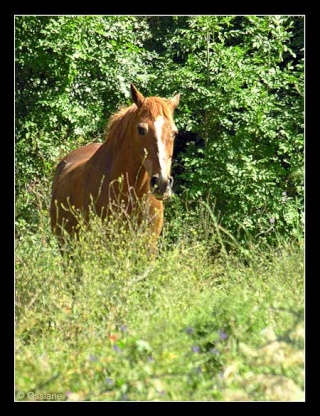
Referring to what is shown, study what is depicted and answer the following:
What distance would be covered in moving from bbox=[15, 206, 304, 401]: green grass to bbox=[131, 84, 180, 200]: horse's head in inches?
29.6

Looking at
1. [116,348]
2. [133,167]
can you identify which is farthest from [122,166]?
[116,348]

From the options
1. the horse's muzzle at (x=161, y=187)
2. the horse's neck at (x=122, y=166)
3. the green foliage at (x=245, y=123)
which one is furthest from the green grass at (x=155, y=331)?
the green foliage at (x=245, y=123)

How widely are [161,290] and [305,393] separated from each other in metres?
1.49

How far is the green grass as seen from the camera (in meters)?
5.68

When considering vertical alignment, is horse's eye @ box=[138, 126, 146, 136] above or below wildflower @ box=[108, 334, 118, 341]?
above

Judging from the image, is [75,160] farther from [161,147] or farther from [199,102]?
[199,102]

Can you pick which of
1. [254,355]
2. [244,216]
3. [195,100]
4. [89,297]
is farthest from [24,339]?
[195,100]

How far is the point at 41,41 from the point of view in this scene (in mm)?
11984

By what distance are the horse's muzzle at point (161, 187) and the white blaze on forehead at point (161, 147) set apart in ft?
0.19

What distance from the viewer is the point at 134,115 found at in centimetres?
896

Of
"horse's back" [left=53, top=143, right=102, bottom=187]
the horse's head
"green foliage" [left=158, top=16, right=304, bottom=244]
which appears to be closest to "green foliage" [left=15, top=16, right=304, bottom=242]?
"green foliage" [left=158, top=16, right=304, bottom=244]

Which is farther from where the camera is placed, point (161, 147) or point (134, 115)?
point (134, 115)

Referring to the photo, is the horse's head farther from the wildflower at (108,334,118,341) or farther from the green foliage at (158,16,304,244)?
the green foliage at (158,16,304,244)

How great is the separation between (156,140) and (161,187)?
1.59ft
